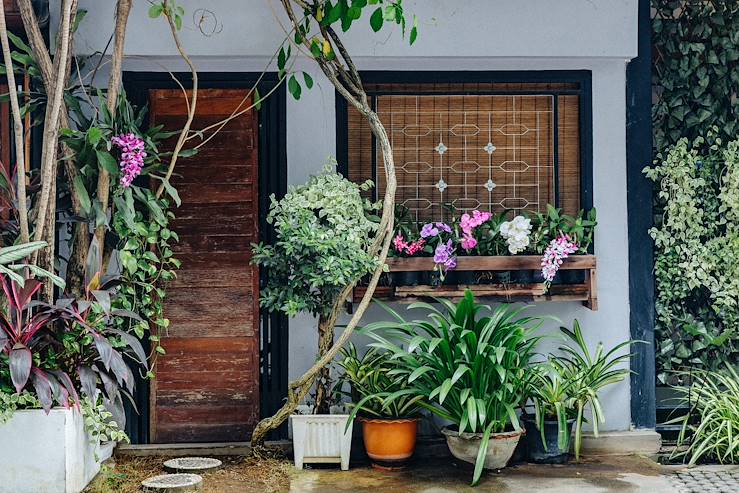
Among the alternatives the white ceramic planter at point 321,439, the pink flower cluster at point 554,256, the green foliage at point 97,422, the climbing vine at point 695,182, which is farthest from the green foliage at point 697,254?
the green foliage at point 97,422

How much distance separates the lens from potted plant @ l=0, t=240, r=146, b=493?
192 inches

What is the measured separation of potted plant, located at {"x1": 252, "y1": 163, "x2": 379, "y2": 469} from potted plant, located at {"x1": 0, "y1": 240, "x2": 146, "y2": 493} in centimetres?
99

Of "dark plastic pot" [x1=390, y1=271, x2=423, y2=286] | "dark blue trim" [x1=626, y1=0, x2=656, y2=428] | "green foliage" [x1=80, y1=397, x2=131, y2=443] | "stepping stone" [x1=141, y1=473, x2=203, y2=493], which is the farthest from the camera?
"dark blue trim" [x1=626, y1=0, x2=656, y2=428]

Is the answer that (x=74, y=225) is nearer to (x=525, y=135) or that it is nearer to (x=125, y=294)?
(x=125, y=294)

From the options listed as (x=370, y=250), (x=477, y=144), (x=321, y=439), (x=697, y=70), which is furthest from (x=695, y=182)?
(x=321, y=439)

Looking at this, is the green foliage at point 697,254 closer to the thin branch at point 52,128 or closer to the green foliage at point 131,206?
the green foliage at point 131,206

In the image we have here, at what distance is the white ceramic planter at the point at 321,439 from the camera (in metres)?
5.78

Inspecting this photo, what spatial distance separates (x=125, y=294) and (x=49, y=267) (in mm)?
543

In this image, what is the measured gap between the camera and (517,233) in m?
5.93

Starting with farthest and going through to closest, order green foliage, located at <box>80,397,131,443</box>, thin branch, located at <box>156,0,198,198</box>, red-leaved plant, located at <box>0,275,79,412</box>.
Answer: thin branch, located at <box>156,0,198,198</box> → green foliage, located at <box>80,397,131,443</box> → red-leaved plant, located at <box>0,275,79,412</box>

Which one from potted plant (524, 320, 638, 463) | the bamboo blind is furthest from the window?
potted plant (524, 320, 638, 463)

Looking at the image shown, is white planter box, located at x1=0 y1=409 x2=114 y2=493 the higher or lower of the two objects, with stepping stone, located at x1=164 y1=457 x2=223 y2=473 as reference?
higher

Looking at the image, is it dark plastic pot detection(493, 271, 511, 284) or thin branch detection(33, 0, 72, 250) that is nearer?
thin branch detection(33, 0, 72, 250)

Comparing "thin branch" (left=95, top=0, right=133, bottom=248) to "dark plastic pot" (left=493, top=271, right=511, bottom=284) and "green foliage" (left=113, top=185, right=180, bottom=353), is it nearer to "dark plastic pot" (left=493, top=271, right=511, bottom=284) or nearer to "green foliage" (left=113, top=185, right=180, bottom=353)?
"green foliage" (left=113, top=185, right=180, bottom=353)
